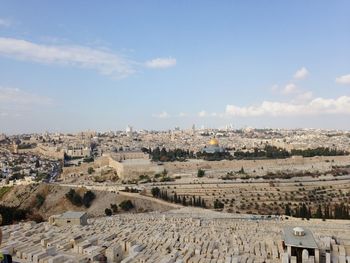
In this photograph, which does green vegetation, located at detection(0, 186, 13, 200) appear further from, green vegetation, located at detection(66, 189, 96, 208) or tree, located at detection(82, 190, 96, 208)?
tree, located at detection(82, 190, 96, 208)

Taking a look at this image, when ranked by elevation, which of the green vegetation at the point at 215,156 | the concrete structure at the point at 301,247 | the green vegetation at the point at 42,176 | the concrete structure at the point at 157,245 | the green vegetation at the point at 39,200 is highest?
the green vegetation at the point at 215,156

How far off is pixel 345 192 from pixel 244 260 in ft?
A: 92.8

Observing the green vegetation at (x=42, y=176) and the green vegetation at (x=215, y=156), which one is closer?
the green vegetation at (x=42, y=176)

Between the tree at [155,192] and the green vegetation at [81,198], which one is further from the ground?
the tree at [155,192]

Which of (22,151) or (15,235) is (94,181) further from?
(22,151)

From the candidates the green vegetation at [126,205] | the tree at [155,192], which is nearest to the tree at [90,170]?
the tree at [155,192]

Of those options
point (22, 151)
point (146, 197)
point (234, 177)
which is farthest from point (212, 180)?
point (22, 151)

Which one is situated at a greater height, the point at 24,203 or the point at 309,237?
the point at 309,237

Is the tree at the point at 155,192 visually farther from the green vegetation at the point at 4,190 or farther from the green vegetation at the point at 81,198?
the green vegetation at the point at 4,190

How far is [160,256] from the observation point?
11.8 meters

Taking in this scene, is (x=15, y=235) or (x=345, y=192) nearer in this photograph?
(x=15, y=235)

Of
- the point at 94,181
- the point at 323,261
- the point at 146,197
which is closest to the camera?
the point at 323,261

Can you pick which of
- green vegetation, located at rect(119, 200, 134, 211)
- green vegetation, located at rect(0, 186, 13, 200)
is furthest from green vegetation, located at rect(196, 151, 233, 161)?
green vegetation, located at rect(0, 186, 13, 200)

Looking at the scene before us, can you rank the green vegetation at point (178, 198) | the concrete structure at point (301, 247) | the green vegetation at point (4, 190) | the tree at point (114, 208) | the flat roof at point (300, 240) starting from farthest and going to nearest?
the green vegetation at point (4, 190) < the green vegetation at point (178, 198) < the tree at point (114, 208) < the flat roof at point (300, 240) < the concrete structure at point (301, 247)
